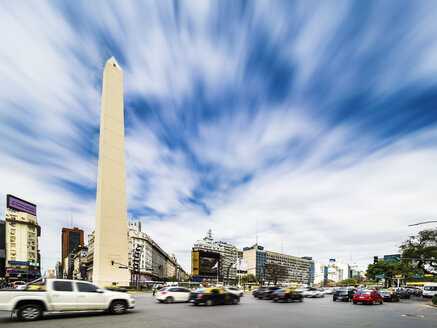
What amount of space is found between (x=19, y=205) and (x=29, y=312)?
104 meters

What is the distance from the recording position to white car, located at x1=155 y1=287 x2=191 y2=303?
2103 centimetres

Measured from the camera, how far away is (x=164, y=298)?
21.0 meters

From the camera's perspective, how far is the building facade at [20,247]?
86.9 m

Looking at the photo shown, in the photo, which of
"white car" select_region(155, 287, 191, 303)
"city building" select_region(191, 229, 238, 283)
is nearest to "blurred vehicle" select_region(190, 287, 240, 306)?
"white car" select_region(155, 287, 191, 303)

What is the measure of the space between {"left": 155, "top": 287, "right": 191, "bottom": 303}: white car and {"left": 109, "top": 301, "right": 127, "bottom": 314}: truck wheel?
881cm

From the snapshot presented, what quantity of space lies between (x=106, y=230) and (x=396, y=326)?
3768 centimetres

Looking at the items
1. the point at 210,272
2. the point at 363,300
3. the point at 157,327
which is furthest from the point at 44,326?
the point at 210,272

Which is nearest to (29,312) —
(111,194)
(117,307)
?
(117,307)

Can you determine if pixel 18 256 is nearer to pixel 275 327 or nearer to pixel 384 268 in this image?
pixel 275 327

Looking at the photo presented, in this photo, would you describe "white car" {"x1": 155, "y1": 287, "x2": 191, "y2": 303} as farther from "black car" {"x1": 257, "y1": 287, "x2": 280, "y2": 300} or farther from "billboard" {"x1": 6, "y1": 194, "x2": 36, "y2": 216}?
"billboard" {"x1": 6, "y1": 194, "x2": 36, "y2": 216}

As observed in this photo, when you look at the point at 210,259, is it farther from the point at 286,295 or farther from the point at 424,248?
the point at 286,295

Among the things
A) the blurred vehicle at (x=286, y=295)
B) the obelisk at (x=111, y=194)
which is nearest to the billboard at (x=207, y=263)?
the obelisk at (x=111, y=194)

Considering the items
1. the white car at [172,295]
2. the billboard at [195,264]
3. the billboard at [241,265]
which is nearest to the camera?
the white car at [172,295]

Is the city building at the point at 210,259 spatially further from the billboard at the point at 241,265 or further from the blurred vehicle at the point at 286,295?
the blurred vehicle at the point at 286,295
